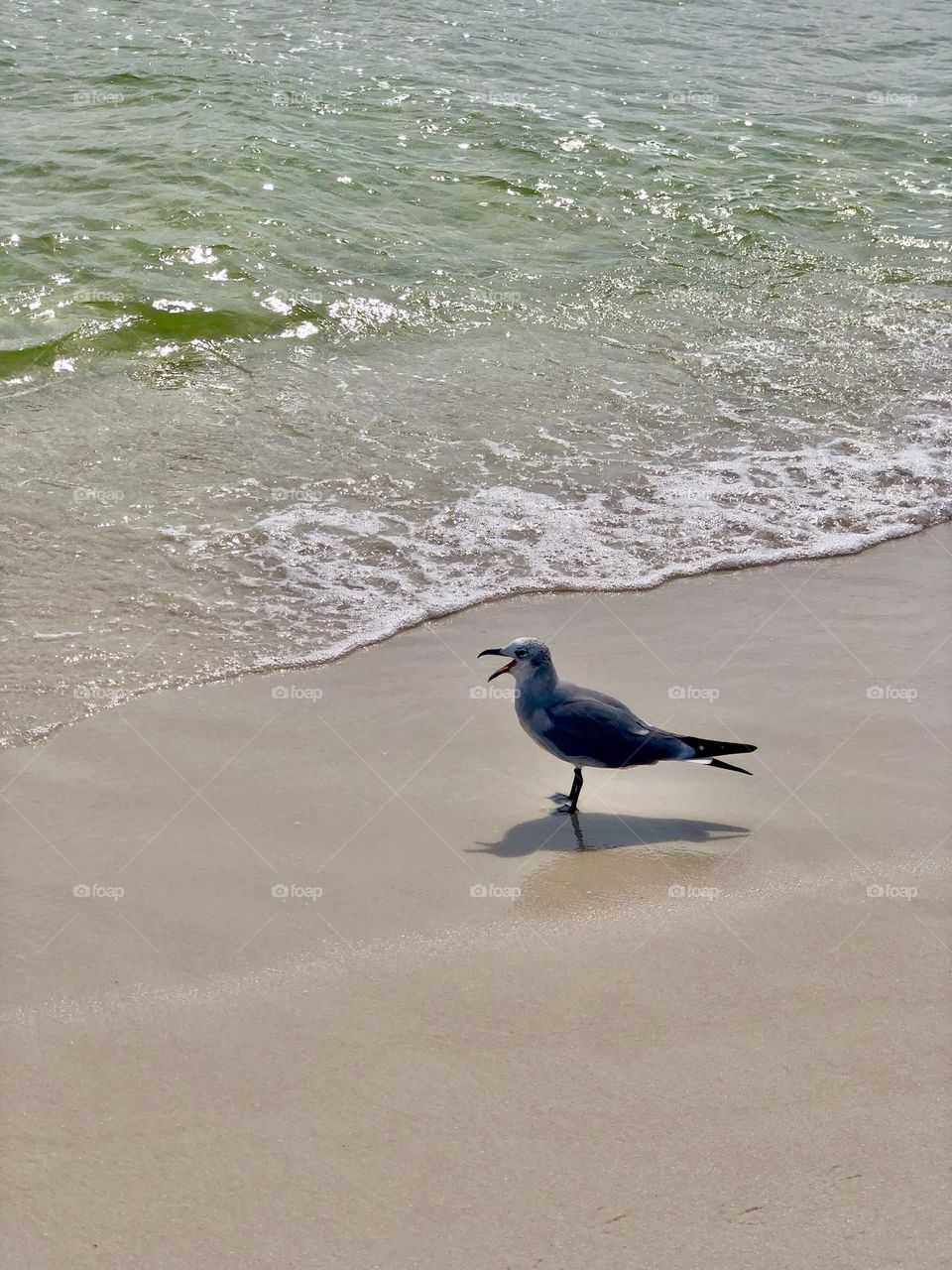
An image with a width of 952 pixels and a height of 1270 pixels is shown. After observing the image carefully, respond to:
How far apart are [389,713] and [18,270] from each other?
595cm

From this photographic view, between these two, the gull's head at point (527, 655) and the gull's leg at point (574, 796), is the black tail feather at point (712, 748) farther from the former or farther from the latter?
the gull's head at point (527, 655)

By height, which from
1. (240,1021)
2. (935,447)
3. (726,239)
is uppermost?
(726,239)

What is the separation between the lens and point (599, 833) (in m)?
4.50

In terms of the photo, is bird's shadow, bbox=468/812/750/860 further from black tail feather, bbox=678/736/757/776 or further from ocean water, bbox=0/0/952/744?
ocean water, bbox=0/0/952/744

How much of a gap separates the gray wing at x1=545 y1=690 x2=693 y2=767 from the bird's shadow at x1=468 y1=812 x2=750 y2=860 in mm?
206

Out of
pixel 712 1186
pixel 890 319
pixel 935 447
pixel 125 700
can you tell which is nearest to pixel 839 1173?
pixel 712 1186

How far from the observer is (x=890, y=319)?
382 inches

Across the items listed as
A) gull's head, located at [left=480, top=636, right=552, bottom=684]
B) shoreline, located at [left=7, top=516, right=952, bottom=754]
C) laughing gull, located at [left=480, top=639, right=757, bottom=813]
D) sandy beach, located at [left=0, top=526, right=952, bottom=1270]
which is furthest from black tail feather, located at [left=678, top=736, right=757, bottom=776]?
shoreline, located at [left=7, top=516, right=952, bottom=754]

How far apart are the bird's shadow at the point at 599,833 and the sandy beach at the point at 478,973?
0.01 metres

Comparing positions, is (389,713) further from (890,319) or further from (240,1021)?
(890,319)

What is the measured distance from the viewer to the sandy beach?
2.97 metres

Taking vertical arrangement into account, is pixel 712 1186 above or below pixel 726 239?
below

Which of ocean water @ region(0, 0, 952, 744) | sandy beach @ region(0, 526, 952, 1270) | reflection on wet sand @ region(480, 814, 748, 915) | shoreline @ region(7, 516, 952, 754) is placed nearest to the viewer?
sandy beach @ region(0, 526, 952, 1270)

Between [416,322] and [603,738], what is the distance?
17.7 feet
